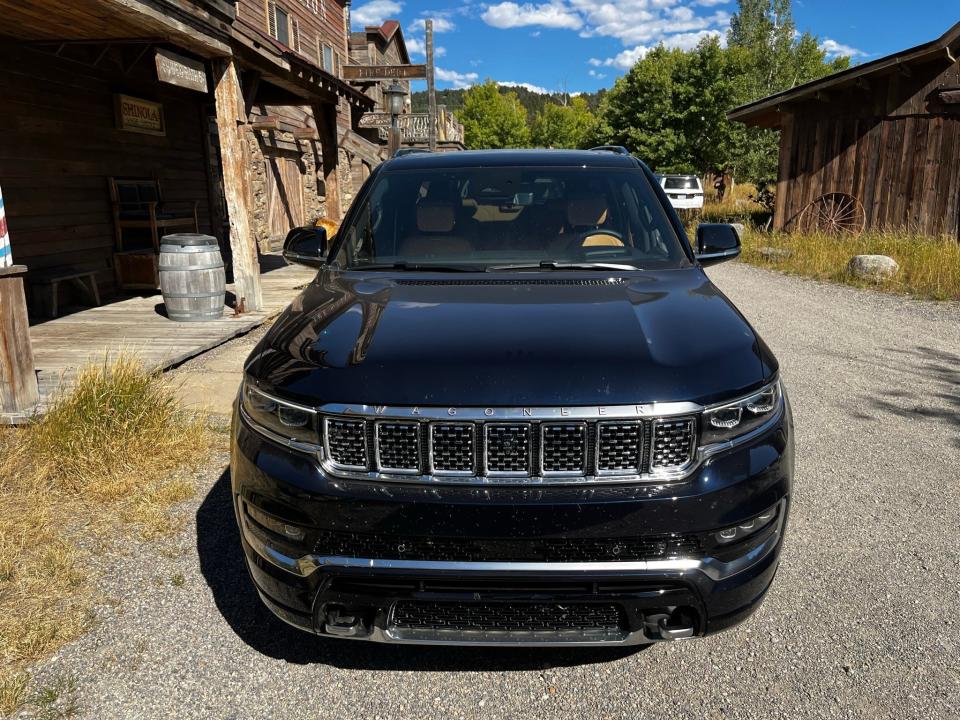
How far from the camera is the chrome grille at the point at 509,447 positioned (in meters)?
2.12

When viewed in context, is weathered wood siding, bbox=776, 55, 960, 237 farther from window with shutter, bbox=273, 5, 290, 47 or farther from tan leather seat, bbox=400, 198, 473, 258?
tan leather seat, bbox=400, 198, 473, 258

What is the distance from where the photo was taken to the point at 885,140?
15.0 meters

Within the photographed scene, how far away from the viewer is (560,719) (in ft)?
7.75

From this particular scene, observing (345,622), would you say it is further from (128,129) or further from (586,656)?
(128,129)

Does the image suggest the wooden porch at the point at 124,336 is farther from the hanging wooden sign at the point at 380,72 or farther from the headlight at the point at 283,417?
the hanging wooden sign at the point at 380,72

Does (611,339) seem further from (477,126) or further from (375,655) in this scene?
(477,126)

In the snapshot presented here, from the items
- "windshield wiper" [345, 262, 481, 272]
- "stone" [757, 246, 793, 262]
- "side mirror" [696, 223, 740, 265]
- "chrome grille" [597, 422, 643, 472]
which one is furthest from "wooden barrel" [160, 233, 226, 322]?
"stone" [757, 246, 793, 262]

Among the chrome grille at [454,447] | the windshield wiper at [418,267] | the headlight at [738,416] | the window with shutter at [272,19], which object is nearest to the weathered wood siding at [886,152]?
the window with shutter at [272,19]

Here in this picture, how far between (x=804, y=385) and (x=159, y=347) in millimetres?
5652

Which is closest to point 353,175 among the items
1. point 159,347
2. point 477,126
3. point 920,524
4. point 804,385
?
point 159,347

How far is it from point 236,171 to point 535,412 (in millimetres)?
7352

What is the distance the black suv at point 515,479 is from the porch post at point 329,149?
11.0 m

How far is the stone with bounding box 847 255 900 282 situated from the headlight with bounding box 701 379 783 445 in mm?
10221

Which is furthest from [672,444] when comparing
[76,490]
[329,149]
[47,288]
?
[329,149]
